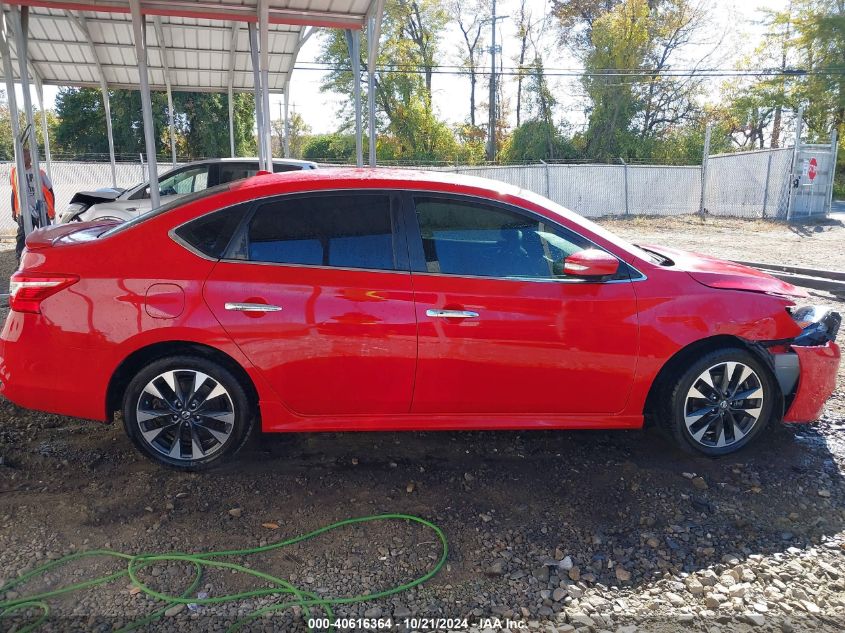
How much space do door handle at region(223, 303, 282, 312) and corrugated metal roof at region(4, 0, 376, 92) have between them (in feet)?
23.7

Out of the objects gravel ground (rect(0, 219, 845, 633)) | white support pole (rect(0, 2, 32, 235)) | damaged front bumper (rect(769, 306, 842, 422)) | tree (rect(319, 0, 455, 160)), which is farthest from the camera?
tree (rect(319, 0, 455, 160))

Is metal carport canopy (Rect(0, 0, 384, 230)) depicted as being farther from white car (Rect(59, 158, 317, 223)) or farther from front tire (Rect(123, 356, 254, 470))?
front tire (Rect(123, 356, 254, 470))

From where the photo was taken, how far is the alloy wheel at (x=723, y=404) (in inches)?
153

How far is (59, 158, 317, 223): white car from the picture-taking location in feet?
38.9

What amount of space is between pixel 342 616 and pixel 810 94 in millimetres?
43839

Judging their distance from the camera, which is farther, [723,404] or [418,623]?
[723,404]

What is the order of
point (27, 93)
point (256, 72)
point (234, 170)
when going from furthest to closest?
1. point (234, 170)
2. point (27, 93)
3. point (256, 72)

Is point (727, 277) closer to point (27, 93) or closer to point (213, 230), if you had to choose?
point (213, 230)

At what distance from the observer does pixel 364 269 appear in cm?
368

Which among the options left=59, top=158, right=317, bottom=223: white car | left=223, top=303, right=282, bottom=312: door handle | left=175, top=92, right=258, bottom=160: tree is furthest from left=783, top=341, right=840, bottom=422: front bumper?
left=175, top=92, right=258, bottom=160: tree

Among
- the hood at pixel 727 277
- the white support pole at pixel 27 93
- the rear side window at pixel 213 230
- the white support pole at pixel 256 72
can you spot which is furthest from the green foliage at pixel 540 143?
the rear side window at pixel 213 230

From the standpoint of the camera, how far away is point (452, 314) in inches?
143

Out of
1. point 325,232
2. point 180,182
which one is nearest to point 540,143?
point 180,182

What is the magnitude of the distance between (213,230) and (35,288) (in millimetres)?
1023
